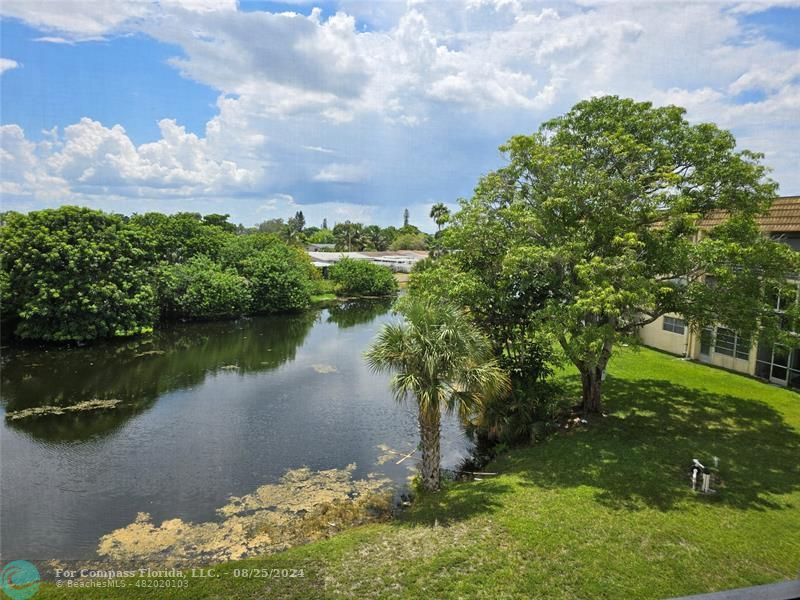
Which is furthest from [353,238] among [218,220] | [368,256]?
[218,220]

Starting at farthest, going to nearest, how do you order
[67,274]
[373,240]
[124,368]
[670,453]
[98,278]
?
1. [373,240]
2. [98,278]
3. [67,274]
4. [124,368]
5. [670,453]

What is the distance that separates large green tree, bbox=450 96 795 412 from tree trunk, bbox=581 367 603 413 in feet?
2.66

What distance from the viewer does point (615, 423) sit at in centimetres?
1619

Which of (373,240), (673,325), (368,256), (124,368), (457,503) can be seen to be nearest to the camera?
(457,503)

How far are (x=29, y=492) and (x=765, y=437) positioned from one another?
22.3 meters

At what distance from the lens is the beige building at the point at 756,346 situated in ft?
64.7

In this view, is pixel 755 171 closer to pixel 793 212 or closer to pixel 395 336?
pixel 793 212

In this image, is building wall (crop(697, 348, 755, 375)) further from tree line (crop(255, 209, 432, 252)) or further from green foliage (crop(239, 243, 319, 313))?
tree line (crop(255, 209, 432, 252))

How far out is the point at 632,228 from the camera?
45.4ft

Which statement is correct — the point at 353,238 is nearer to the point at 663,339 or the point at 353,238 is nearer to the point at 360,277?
the point at 360,277

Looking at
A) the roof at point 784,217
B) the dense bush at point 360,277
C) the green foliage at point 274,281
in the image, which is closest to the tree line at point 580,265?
the roof at point 784,217

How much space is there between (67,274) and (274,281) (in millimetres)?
18626

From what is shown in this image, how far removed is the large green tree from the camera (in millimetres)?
12812

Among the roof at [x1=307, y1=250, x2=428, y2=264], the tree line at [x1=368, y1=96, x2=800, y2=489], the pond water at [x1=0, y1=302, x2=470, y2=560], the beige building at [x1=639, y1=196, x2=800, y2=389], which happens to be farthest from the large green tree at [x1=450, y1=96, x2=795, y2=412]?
the roof at [x1=307, y1=250, x2=428, y2=264]
